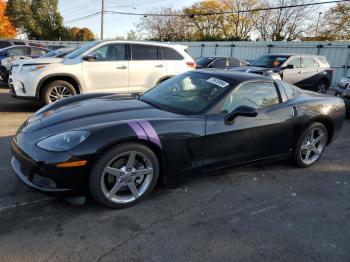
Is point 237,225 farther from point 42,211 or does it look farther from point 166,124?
point 42,211

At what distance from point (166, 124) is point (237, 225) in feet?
3.96

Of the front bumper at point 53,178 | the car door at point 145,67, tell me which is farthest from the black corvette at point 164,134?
the car door at point 145,67

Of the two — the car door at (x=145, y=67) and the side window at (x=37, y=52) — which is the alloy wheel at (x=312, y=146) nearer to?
the car door at (x=145, y=67)

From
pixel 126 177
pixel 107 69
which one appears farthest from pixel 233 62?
pixel 126 177

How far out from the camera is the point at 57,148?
279 cm

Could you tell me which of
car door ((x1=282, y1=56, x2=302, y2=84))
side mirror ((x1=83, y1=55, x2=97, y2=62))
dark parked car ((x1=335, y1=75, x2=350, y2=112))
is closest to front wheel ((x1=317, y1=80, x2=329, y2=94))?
car door ((x1=282, y1=56, x2=302, y2=84))

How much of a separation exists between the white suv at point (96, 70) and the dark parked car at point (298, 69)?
159 inches

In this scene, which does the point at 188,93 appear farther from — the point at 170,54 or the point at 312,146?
the point at 170,54

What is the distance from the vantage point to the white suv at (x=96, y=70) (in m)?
6.93

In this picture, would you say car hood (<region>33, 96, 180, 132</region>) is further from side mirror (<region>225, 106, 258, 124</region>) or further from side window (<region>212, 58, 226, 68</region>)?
side window (<region>212, 58, 226, 68</region>)

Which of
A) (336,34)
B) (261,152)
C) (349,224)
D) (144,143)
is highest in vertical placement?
(336,34)

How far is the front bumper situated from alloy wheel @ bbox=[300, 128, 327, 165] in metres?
3.09

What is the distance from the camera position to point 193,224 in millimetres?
2953

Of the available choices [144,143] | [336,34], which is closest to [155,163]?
[144,143]
